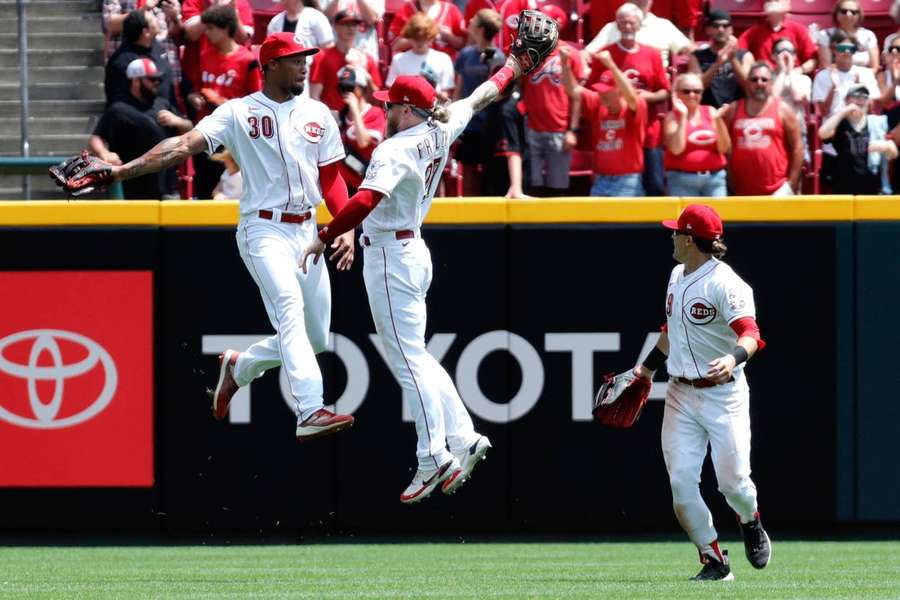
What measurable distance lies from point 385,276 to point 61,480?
13.2 feet

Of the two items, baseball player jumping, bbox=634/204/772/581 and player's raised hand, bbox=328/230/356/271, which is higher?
player's raised hand, bbox=328/230/356/271

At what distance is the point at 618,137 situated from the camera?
12078 millimetres

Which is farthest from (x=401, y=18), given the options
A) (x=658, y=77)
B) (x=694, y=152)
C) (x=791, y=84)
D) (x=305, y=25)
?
(x=791, y=84)

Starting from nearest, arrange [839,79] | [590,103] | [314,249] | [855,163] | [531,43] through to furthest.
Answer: [314,249] < [531,43] < [855,163] < [590,103] < [839,79]

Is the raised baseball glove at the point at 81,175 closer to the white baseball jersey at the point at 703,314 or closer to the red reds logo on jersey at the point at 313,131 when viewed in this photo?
the red reds logo on jersey at the point at 313,131

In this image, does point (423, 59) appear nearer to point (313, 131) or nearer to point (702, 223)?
point (313, 131)

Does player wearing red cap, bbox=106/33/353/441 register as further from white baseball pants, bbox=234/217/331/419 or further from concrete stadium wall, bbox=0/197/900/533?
concrete stadium wall, bbox=0/197/900/533

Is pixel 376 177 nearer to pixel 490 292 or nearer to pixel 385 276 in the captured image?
pixel 385 276

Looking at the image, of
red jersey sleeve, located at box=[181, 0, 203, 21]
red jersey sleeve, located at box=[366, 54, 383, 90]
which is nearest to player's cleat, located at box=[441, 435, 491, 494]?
red jersey sleeve, located at box=[366, 54, 383, 90]

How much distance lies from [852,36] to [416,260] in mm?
6407

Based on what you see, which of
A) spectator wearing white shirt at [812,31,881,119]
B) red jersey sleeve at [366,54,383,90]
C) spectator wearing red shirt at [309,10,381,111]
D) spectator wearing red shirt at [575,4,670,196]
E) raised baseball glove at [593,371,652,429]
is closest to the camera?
raised baseball glove at [593,371,652,429]

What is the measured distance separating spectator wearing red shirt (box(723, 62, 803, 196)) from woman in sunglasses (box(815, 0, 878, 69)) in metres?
1.55

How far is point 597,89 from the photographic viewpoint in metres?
12.4

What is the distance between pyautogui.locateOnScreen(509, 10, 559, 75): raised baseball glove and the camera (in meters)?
8.86
